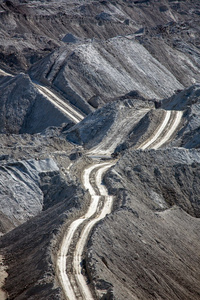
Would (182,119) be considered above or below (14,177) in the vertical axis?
below

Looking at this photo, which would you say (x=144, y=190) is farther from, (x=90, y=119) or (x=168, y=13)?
(x=168, y=13)

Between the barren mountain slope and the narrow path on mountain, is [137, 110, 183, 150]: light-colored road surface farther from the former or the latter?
the barren mountain slope

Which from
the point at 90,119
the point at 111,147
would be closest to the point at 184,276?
the point at 111,147

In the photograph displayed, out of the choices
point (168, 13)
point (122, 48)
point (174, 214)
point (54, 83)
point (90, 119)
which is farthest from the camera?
point (168, 13)

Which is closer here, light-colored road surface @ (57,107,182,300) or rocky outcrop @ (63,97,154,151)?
light-colored road surface @ (57,107,182,300)

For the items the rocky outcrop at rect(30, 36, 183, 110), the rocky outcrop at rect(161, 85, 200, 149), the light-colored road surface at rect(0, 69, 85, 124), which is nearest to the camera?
the rocky outcrop at rect(161, 85, 200, 149)

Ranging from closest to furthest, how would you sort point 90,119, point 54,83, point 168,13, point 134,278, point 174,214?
point 134,278 < point 174,214 < point 90,119 < point 54,83 < point 168,13

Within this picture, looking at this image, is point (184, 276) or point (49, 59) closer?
point (184, 276)

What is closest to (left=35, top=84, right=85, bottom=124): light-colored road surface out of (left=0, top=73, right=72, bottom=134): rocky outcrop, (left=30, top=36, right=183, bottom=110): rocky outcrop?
(left=0, top=73, right=72, bottom=134): rocky outcrop
